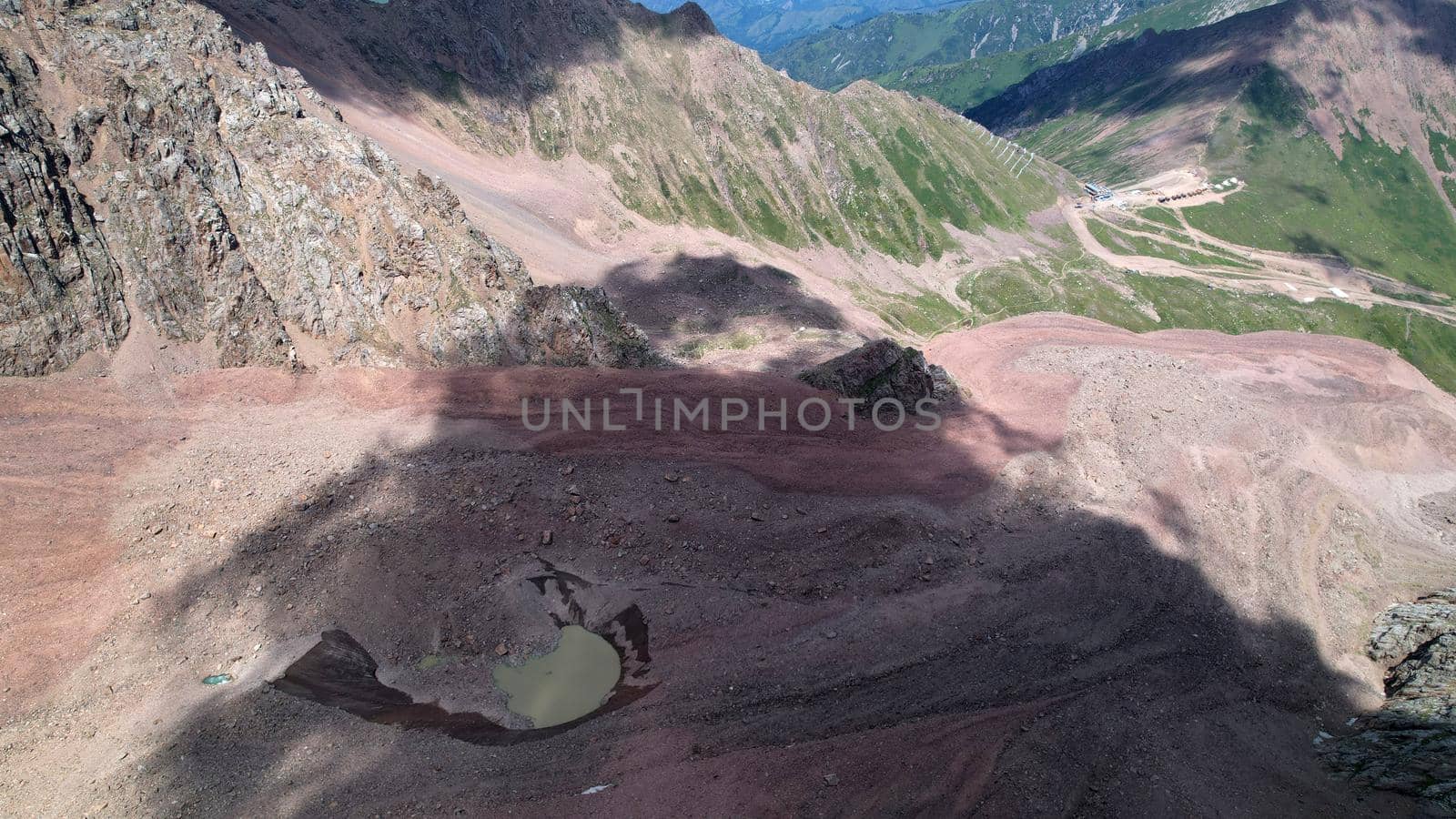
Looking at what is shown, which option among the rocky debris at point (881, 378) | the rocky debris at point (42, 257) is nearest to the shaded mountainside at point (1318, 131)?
the rocky debris at point (881, 378)

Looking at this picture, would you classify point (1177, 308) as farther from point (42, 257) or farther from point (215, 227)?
point (42, 257)

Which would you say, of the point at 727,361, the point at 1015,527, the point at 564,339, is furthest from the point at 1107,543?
the point at 564,339

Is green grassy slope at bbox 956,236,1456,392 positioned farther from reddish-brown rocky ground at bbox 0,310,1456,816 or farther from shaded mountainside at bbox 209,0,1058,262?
reddish-brown rocky ground at bbox 0,310,1456,816

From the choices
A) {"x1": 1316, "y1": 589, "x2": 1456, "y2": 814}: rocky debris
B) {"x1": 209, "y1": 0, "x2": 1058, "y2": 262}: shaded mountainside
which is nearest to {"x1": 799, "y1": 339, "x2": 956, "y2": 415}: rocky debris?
{"x1": 1316, "y1": 589, "x2": 1456, "y2": 814}: rocky debris

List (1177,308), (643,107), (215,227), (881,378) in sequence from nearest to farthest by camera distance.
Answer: (215,227) → (881,378) → (643,107) → (1177,308)

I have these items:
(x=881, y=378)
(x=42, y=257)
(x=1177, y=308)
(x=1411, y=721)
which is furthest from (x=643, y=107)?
(x=1411, y=721)
